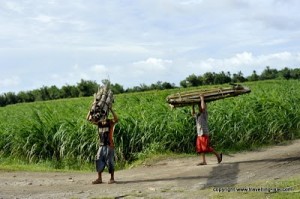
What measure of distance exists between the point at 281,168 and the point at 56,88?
39119 mm

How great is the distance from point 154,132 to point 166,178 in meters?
3.10

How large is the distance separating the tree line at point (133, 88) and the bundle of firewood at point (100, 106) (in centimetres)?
2802

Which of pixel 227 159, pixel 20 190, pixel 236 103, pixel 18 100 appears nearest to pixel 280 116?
pixel 236 103

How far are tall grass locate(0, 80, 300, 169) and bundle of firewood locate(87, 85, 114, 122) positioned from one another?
2.95 m

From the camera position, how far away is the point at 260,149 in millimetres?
12000

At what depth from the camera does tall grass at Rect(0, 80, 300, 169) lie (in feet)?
40.1

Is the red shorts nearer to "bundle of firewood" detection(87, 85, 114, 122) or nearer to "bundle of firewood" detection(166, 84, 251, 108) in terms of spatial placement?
"bundle of firewood" detection(166, 84, 251, 108)

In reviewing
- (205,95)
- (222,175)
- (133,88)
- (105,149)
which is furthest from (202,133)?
(133,88)

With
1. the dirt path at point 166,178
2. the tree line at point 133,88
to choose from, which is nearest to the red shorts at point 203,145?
the dirt path at point 166,178

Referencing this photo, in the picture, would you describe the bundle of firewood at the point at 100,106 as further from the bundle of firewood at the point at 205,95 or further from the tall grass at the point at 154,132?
the tall grass at the point at 154,132

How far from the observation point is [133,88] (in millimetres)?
42656

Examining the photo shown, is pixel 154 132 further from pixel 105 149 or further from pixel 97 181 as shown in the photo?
pixel 97 181

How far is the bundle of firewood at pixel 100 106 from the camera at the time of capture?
30.0 ft

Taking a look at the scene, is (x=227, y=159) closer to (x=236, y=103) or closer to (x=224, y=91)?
(x=224, y=91)
